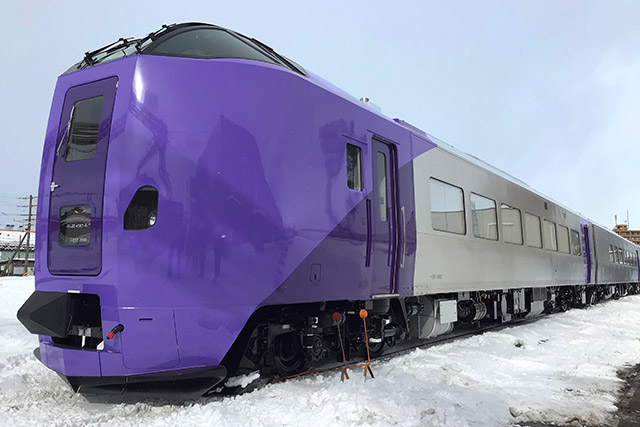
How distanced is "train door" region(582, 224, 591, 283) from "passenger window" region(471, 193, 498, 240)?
9.23m

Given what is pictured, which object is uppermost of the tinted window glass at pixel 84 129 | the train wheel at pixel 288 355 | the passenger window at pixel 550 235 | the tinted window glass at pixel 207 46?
the tinted window glass at pixel 207 46

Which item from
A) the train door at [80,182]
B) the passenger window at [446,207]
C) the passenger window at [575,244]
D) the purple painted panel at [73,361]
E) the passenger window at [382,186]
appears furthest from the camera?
the passenger window at [575,244]

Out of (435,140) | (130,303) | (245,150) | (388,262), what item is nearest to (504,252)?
(435,140)

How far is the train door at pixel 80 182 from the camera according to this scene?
156 inches

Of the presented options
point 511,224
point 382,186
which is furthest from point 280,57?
point 511,224

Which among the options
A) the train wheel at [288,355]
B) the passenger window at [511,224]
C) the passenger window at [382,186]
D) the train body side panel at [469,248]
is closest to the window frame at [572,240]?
the train body side panel at [469,248]

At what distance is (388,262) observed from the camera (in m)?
5.57

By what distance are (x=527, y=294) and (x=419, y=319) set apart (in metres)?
6.06

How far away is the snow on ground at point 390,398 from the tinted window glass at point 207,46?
2999 millimetres

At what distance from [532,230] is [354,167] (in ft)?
24.7

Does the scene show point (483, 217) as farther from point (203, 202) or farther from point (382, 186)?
point (203, 202)

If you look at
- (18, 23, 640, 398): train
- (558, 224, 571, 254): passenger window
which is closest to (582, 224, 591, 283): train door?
(558, 224, 571, 254): passenger window

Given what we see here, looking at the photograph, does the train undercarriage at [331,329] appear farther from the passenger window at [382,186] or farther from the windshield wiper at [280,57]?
the windshield wiper at [280,57]

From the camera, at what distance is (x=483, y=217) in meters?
8.37
